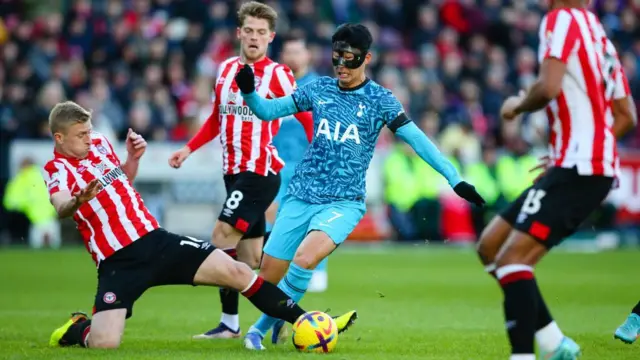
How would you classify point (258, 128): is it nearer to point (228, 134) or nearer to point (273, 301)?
point (228, 134)

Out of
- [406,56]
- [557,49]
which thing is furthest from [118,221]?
[406,56]

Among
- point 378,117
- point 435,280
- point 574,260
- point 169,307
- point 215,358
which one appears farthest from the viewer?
point 574,260

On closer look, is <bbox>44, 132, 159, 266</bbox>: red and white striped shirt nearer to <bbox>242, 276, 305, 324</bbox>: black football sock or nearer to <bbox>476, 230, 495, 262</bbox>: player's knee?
<bbox>242, 276, 305, 324</bbox>: black football sock

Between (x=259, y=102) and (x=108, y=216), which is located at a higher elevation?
(x=259, y=102)

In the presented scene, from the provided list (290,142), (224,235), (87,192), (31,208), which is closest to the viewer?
(87,192)

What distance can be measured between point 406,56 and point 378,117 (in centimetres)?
1749

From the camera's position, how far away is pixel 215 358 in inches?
287

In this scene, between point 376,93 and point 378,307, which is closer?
point 376,93

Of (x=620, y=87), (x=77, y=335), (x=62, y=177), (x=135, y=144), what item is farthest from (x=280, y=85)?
(x=620, y=87)

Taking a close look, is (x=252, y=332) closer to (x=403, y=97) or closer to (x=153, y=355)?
(x=153, y=355)

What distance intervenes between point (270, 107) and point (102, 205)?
1410 mm

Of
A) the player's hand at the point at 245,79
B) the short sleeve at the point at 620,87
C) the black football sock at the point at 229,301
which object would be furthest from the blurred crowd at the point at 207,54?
the short sleeve at the point at 620,87

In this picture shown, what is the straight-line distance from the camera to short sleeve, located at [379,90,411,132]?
7.82 metres

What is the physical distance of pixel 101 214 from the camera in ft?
26.2
